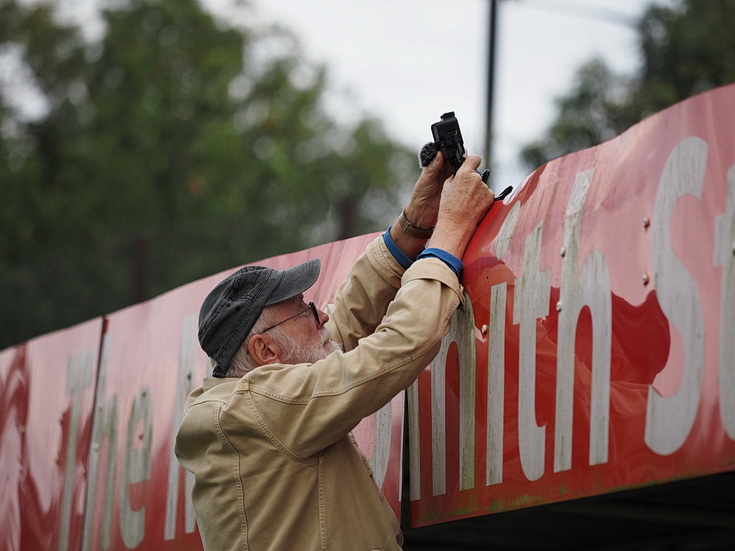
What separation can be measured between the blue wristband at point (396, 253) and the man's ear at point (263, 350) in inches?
18.5

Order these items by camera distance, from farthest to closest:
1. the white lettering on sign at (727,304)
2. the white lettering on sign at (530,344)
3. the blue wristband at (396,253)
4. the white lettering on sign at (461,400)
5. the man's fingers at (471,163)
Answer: the blue wristband at (396,253) → the man's fingers at (471,163) → the white lettering on sign at (461,400) → the white lettering on sign at (530,344) → the white lettering on sign at (727,304)

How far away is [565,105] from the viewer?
46.9 feet

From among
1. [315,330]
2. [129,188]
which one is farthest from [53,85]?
[315,330]

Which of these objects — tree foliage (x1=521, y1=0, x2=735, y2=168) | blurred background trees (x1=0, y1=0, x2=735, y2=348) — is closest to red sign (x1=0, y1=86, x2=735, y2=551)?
tree foliage (x1=521, y1=0, x2=735, y2=168)

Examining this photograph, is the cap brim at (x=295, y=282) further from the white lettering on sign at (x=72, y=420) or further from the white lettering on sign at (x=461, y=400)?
the white lettering on sign at (x=72, y=420)

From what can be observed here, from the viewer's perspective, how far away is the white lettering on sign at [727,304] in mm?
2172

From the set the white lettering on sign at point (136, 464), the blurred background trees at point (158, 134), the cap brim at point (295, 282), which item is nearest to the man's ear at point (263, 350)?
the cap brim at point (295, 282)

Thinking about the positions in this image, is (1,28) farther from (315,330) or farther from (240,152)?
(315,330)

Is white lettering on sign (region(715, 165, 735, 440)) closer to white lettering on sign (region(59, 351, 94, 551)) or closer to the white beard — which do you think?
the white beard

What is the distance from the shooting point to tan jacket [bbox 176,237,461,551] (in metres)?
2.91

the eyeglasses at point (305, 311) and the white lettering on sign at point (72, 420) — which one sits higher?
the eyeglasses at point (305, 311)

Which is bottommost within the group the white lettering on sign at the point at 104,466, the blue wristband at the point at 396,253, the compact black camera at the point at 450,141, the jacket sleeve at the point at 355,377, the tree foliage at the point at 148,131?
the white lettering on sign at the point at 104,466

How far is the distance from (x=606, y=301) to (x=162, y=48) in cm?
2971

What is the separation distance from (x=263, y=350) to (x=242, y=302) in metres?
0.15
